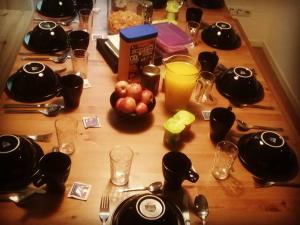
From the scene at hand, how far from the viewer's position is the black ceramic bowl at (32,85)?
1577 mm

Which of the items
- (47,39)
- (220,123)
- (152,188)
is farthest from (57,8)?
(152,188)

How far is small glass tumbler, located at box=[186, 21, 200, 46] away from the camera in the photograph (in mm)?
2080

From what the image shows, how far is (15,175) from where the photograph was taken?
121cm

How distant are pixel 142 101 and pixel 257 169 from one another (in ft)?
1.71

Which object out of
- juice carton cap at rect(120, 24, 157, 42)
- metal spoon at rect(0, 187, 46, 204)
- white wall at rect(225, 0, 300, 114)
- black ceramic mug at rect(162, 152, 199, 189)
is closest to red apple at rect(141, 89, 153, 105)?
juice carton cap at rect(120, 24, 157, 42)

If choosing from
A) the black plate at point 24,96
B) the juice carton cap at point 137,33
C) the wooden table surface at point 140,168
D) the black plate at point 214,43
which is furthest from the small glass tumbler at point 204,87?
the black plate at point 24,96

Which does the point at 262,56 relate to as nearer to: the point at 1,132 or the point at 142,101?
the point at 142,101

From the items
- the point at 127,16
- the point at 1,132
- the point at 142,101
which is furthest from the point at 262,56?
the point at 1,132

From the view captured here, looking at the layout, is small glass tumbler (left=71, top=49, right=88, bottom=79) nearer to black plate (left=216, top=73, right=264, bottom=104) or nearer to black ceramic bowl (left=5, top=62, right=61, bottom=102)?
black ceramic bowl (left=5, top=62, right=61, bottom=102)

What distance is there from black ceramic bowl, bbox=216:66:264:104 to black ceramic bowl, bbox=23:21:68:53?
2.66 ft

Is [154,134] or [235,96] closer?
[154,134]

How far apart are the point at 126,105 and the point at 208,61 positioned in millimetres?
552

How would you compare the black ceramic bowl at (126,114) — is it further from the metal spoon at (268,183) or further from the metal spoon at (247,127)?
the metal spoon at (268,183)

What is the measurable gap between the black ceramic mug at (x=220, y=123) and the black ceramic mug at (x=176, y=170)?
238mm
